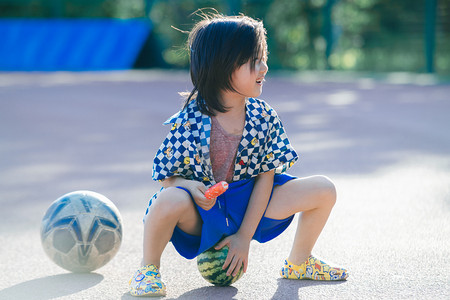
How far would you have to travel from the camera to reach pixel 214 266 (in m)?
3.41

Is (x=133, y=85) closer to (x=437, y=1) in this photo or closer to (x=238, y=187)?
(x=437, y=1)

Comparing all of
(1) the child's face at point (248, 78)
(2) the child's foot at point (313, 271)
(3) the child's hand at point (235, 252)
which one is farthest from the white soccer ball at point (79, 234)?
(1) the child's face at point (248, 78)

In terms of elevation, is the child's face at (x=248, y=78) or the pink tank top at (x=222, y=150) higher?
the child's face at (x=248, y=78)

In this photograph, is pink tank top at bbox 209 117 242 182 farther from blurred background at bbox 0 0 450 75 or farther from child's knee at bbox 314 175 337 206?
blurred background at bbox 0 0 450 75

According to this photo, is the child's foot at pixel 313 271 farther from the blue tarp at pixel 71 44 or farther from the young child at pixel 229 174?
the blue tarp at pixel 71 44

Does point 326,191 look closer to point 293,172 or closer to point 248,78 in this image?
point 248,78

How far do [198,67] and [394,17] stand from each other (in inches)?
635

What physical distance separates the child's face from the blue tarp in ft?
63.7

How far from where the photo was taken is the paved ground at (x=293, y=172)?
11.8 feet

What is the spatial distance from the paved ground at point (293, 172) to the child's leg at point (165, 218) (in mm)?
247

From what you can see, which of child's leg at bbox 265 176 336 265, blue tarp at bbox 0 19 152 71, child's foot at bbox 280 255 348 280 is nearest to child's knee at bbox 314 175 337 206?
child's leg at bbox 265 176 336 265

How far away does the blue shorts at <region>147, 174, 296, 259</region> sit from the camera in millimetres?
3383

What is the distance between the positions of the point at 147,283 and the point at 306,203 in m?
0.83

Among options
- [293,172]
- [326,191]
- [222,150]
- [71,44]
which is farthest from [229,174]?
[71,44]
